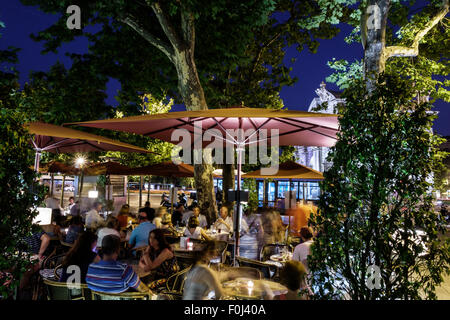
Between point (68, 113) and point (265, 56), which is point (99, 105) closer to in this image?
point (68, 113)

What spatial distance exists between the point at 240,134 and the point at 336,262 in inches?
152

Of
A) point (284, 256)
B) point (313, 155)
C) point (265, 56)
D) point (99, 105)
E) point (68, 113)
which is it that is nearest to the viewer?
point (284, 256)

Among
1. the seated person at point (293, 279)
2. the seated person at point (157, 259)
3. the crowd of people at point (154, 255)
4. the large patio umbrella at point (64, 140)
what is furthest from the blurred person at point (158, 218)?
the seated person at point (293, 279)

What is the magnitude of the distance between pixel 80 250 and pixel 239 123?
332cm

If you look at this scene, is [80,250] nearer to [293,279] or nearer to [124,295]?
[124,295]

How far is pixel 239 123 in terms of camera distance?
224 inches

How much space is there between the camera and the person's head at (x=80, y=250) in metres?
3.84

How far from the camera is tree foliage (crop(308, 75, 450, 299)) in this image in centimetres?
243

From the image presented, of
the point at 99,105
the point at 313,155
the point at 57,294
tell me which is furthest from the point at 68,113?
the point at 313,155

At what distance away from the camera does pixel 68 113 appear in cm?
1010

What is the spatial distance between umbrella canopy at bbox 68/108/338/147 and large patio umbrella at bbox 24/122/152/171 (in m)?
0.76

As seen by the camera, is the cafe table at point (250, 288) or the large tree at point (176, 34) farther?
the large tree at point (176, 34)

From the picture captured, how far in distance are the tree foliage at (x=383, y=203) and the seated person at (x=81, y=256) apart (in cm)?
283

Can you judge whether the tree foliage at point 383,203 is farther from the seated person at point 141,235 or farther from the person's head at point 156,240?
the seated person at point 141,235
